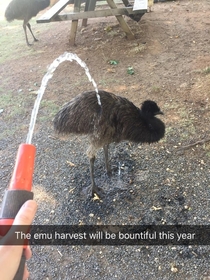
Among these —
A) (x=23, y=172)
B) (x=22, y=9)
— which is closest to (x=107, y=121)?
(x=23, y=172)

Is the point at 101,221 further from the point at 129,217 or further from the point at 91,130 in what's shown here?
the point at 91,130

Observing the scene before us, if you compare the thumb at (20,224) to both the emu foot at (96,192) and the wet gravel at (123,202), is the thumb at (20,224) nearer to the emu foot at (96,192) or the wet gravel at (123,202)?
the wet gravel at (123,202)

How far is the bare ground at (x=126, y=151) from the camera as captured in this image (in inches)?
89.7

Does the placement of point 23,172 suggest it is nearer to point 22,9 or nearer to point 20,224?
point 20,224

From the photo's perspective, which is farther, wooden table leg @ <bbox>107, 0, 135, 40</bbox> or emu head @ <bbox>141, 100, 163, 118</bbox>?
wooden table leg @ <bbox>107, 0, 135, 40</bbox>

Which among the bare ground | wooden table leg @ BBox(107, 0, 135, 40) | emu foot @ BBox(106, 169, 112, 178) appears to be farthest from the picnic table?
emu foot @ BBox(106, 169, 112, 178)

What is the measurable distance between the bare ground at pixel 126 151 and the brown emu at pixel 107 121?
0.48 m

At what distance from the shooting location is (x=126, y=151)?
327cm

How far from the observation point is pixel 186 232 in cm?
239
